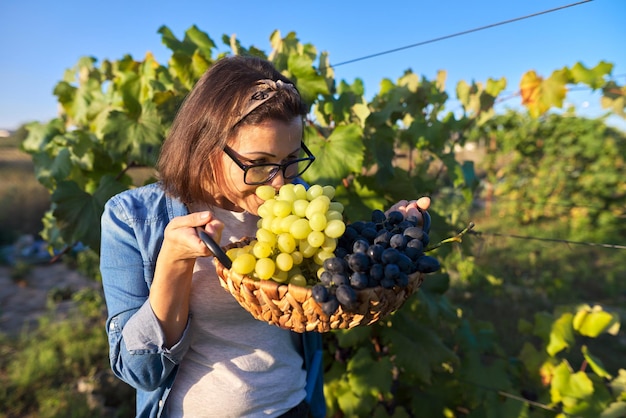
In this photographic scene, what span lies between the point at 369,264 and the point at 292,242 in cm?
17

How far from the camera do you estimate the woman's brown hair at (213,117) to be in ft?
3.35

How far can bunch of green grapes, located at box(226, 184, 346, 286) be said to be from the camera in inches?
32.6

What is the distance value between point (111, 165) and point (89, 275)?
3.73m

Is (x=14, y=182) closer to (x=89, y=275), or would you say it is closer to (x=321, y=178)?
(x=89, y=275)

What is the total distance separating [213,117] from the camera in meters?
1.04

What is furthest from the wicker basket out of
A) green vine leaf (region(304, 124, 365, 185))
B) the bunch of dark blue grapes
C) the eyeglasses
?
green vine leaf (region(304, 124, 365, 185))

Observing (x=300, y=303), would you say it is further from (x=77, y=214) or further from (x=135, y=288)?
(x=77, y=214)

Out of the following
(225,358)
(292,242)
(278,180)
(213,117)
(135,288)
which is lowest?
(225,358)

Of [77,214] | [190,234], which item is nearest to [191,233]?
[190,234]

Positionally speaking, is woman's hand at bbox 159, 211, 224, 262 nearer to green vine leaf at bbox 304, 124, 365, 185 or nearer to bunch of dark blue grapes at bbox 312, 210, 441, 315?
bunch of dark blue grapes at bbox 312, 210, 441, 315

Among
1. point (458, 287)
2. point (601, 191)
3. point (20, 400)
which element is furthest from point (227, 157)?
point (601, 191)

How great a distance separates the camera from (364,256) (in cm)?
80

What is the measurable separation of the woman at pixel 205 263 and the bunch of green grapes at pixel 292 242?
0.11 metres

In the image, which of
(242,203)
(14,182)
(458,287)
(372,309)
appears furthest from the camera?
(14,182)
